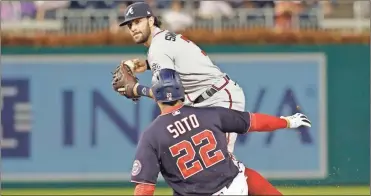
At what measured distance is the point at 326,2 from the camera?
15.7 meters

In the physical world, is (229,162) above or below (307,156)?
above

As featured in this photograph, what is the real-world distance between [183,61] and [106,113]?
599cm

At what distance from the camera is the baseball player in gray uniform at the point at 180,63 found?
8.37 metres

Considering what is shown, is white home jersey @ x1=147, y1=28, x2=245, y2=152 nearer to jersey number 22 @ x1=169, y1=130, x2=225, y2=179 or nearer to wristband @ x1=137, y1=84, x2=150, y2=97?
wristband @ x1=137, y1=84, x2=150, y2=97

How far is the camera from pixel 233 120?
718 cm

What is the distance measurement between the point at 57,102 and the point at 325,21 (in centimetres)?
434

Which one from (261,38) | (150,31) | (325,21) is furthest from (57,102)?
(150,31)

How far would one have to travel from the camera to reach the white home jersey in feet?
27.4

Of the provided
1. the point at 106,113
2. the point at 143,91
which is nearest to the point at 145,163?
the point at 143,91

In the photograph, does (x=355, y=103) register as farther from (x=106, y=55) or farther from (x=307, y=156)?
(x=106, y=55)

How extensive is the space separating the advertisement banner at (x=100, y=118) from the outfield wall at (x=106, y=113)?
0.6 inches

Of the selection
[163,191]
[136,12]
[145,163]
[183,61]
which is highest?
[136,12]

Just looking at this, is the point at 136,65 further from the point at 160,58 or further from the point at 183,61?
the point at 160,58

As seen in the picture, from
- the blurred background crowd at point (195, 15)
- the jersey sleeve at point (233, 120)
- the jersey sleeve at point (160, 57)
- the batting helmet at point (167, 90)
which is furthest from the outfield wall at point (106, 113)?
the batting helmet at point (167, 90)
